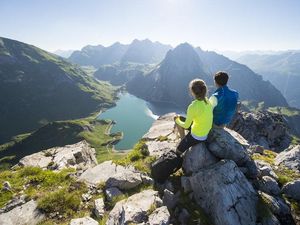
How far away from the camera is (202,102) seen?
13.4 m

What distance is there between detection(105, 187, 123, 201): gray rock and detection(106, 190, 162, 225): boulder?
1362 mm

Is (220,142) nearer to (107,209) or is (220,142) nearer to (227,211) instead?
(227,211)

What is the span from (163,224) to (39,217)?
724cm

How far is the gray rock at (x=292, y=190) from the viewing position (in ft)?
44.1

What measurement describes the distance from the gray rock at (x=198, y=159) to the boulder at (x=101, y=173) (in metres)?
5.45

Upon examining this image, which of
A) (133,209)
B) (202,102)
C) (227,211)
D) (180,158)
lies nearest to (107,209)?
(133,209)

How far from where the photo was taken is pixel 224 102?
15000 mm

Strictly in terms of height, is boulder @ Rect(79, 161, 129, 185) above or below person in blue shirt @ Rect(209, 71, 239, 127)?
below

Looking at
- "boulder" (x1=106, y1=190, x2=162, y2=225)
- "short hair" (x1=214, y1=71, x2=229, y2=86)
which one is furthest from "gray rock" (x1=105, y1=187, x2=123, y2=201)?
"short hair" (x1=214, y1=71, x2=229, y2=86)

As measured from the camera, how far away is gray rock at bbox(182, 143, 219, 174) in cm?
1324

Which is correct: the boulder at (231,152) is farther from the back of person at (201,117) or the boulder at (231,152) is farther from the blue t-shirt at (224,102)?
the blue t-shirt at (224,102)

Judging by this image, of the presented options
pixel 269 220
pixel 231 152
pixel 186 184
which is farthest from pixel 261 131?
pixel 269 220

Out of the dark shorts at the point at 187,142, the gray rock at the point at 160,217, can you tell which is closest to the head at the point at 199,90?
the dark shorts at the point at 187,142

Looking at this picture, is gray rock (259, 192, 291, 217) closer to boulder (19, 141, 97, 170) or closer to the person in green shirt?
the person in green shirt
